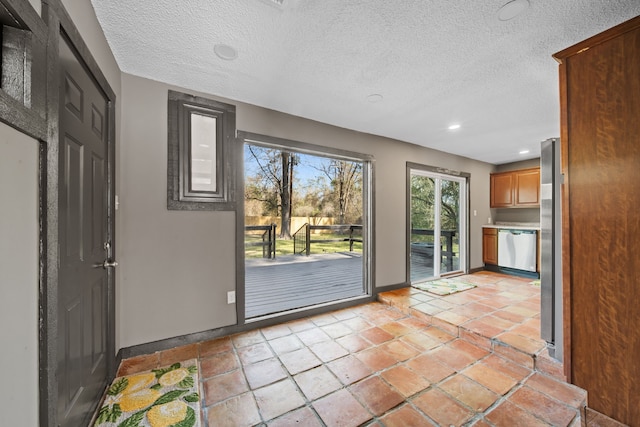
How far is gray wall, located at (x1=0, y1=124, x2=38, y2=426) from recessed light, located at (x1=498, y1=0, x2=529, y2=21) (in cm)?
238

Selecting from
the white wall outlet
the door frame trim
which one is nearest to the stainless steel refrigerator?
the white wall outlet

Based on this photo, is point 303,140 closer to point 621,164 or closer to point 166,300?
point 166,300

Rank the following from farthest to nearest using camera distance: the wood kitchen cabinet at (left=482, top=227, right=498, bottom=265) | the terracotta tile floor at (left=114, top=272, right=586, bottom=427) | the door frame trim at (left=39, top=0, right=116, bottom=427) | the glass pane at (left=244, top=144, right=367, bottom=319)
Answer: the glass pane at (left=244, top=144, right=367, bottom=319)
the wood kitchen cabinet at (left=482, top=227, right=498, bottom=265)
the terracotta tile floor at (left=114, top=272, right=586, bottom=427)
the door frame trim at (left=39, top=0, right=116, bottom=427)

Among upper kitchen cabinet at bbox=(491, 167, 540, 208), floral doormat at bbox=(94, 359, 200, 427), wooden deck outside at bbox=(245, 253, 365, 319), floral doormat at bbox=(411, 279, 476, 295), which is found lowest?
floral doormat at bbox=(94, 359, 200, 427)

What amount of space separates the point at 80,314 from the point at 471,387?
8.51ft

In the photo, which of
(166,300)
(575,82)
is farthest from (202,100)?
(575,82)

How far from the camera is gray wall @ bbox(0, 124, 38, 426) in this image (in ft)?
2.44

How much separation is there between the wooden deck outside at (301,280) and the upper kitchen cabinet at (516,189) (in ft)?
6.96

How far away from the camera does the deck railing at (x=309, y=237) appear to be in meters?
7.12

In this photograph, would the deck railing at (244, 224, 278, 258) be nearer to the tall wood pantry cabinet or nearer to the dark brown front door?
the dark brown front door

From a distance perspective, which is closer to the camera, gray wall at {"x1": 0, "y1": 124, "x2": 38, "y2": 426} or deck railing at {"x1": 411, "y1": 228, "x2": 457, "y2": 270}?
gray wall at {"x1": 0, "y1": 124, "x2": 38, "y2": 426}

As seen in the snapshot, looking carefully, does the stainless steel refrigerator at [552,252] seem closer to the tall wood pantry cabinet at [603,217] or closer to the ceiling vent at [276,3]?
the tall wood pantry cabinet at [603,217]

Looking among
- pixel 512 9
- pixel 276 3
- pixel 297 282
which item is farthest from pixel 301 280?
pixel 512 9

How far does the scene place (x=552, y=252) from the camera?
6.70 feet
